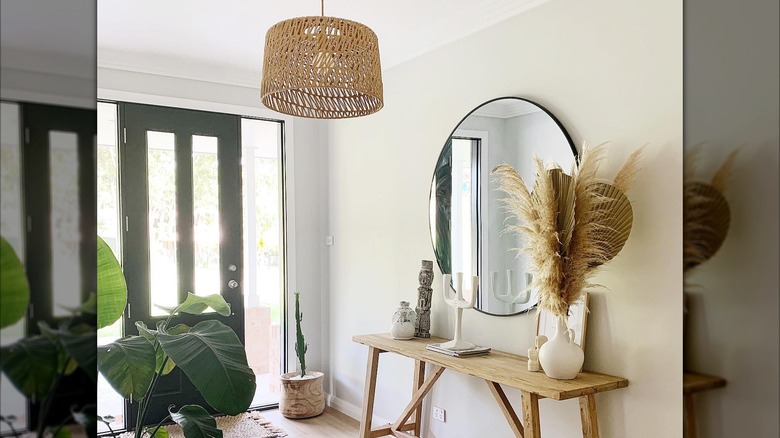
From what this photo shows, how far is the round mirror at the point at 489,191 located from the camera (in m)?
2.74

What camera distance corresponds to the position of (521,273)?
2.78 meters

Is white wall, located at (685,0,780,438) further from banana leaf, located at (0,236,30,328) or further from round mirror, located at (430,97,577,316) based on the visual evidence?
round mirror, located at (430,97,577,316)

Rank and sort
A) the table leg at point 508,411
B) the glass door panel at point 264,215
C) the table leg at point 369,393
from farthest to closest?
the glass door panel at point 264,215 < the table leg at point 369,393 < the table leg at point 508,411

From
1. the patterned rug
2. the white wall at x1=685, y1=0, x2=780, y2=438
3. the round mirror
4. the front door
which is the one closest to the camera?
the white wall at x1=685, y1=0, x2=780, y2=438

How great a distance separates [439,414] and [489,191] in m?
1.33

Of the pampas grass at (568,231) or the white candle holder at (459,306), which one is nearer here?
the pampas grass at (568,231)

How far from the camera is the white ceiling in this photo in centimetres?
300

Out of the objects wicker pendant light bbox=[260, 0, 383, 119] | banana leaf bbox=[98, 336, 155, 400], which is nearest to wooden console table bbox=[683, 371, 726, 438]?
banana leaf bbox=[98, 336, 155, 400]

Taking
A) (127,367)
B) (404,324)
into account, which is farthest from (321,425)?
(127,367)

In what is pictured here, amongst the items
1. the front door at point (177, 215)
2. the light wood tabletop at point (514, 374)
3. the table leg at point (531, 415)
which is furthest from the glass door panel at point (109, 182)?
the table leg at point (531, 415)

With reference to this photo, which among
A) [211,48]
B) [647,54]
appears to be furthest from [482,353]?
[211,48]

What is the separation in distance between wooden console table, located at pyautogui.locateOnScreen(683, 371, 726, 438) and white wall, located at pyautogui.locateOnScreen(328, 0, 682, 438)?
1.35 meters

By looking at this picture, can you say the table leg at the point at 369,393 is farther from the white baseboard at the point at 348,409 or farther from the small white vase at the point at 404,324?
the white baseboard at the point at 348,409

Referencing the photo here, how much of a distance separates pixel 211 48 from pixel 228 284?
1.63 m
